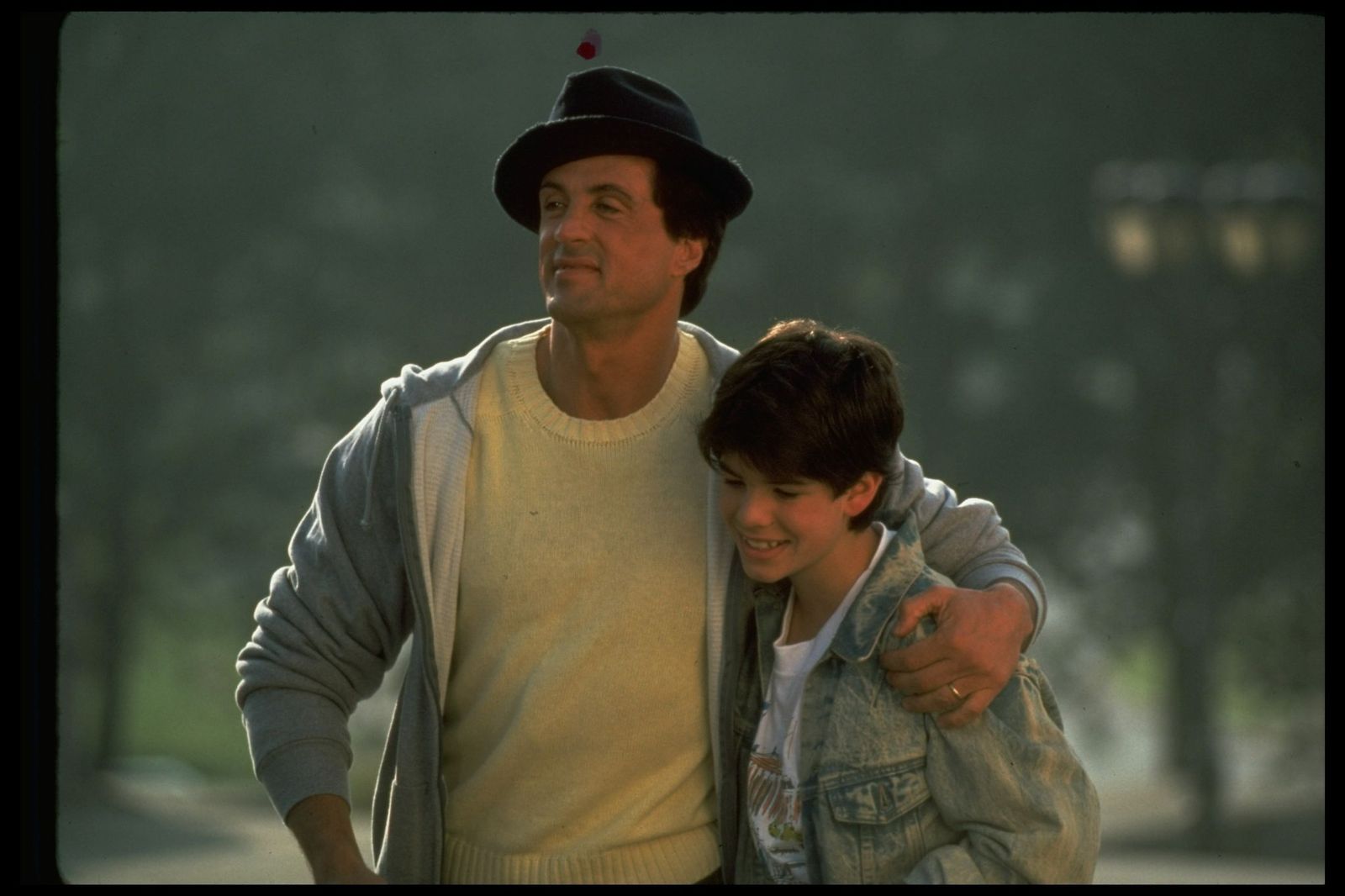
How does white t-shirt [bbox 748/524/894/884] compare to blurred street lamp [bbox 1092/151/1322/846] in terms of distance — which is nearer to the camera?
white t-shirt [bbox 748/524/894/884]

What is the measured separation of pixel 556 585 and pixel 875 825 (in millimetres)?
659

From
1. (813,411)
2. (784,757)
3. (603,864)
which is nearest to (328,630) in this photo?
(603,864)

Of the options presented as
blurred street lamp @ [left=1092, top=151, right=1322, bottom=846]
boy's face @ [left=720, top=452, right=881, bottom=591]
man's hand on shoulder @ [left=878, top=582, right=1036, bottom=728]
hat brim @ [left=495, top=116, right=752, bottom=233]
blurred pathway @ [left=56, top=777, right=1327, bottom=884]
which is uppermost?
blurred street lamp @ [left=1092, top=151, right=1322, bottom=846]

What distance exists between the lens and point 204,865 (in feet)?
32.0

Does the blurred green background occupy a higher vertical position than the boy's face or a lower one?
higher

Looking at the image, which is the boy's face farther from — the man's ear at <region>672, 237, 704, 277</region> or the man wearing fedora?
the man's ear at <region>672, 237, 704, 277</region>

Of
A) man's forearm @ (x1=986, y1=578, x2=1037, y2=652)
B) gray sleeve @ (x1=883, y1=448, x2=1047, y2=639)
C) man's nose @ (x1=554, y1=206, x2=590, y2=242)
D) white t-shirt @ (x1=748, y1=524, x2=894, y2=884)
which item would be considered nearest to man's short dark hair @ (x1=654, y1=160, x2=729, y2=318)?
man's nose @ (x1=554, y1=206, x2=590, y2=242)

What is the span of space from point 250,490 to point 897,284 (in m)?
5.28

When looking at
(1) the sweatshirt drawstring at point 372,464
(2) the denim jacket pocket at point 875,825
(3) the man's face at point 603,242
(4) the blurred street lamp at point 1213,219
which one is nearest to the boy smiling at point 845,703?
(2) the denim jacket pocket at point 875,825

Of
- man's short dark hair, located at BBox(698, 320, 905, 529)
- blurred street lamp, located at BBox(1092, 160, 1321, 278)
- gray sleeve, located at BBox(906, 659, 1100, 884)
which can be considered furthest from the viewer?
blurred street lamp, located at BBox(1092, 160, 1321, 278)

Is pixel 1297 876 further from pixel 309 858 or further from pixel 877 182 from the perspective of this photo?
pixel 309 858

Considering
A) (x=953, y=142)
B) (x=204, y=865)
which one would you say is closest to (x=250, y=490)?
(x=204, y=865)

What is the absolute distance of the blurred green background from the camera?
13.4m

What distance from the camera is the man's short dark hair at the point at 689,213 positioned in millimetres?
2980
